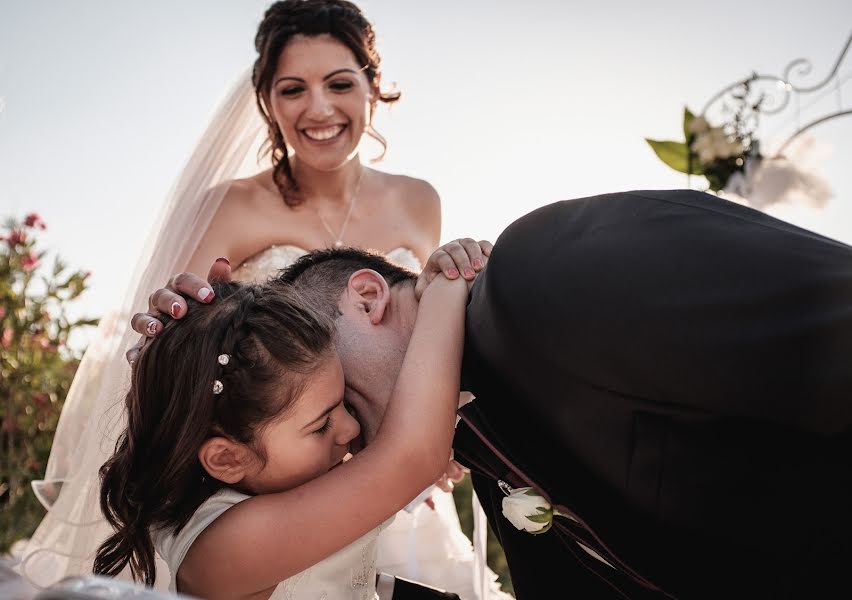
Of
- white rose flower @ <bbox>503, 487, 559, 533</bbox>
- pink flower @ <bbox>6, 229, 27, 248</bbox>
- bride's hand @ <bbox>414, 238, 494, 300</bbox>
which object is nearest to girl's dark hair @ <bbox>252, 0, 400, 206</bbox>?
bride's hand @ <bbox>414, 238, 494, 300</bbox>

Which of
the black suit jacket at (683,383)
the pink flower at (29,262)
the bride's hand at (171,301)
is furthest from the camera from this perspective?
the pink flower at (29,262)

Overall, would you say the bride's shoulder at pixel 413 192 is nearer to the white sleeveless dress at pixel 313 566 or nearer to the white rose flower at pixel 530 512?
the white sleeveless dress at pixel 313 566

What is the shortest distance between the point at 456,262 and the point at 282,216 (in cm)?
211

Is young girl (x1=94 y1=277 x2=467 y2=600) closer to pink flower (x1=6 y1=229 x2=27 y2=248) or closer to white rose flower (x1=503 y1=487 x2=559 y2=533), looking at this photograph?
white rose flower (x1=503 y1=487 x2=559 y2=533)

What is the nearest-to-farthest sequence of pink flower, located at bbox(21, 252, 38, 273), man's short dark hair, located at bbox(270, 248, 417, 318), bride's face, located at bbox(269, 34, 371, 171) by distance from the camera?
man's short dark hair, located at bbox(270, 248, 417, 318), bride's face, located at bbox(269, 34, 371, 171), pink flower, located at bbox(21, 252, 38, 273)

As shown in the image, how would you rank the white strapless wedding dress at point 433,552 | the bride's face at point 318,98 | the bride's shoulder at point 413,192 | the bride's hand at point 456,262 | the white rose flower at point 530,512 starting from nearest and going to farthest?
the white rose flower at point 530,512 → the bride's hand at point 456,262 → the white strapless wedding dress at point 433,552 → the bride's face at point 318,98 → the bride's shoulder at point 413,192

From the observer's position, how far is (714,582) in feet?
5.62

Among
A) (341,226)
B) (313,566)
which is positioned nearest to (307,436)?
(313,566)

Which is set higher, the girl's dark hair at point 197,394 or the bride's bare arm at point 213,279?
the bride's bare arm at point 213,279

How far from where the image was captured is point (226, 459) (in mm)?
2086

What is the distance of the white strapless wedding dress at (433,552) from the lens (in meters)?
3.40

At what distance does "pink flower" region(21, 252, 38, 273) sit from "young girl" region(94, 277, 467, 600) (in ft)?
12.6

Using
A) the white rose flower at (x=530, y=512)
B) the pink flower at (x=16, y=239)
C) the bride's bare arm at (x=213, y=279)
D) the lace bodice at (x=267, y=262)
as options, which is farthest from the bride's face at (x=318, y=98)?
the white rose flower at (x=530, y=512)

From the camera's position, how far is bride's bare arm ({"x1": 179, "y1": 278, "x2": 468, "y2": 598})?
194 centimetres
